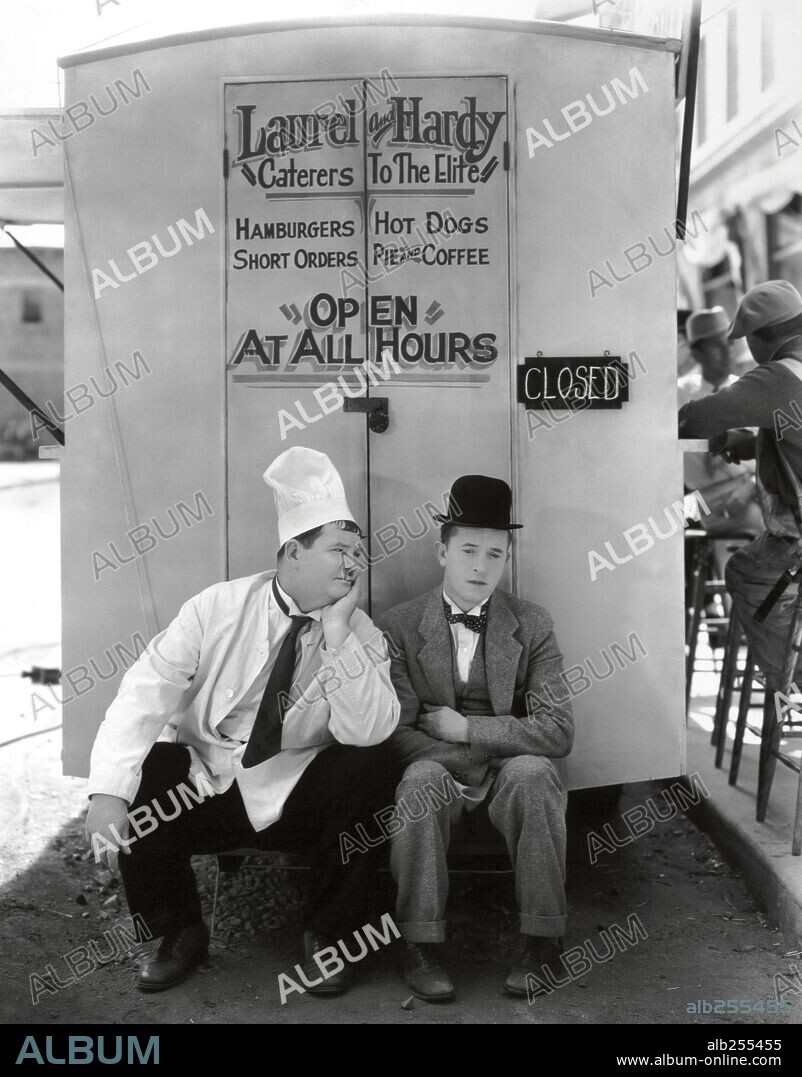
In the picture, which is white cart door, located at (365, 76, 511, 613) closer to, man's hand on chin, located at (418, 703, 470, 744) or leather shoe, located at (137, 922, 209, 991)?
man's hand on chin, located at (418, 703, 470, 744)

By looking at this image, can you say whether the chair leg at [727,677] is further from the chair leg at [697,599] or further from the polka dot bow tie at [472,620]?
the polka dot bow tie at [472,620]

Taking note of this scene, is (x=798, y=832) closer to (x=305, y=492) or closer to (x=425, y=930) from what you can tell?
(x=425, y=930)

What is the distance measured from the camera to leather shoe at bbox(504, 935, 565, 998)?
309 centimetres

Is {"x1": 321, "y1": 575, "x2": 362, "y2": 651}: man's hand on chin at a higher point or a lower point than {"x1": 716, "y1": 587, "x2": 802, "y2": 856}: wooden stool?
higher

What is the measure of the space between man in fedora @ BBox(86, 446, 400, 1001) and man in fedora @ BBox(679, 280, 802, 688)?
165 centimetres

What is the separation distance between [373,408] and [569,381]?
2.30 feet

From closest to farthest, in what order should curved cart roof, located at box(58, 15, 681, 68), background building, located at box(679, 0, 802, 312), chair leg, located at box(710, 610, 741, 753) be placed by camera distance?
curved cart roof, located at box(58, 15, 681, 68) < chair leg, located at box(710, 610, 741, 753) < background building, located at box(679, 0, 802, 312)

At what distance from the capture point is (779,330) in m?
4.21

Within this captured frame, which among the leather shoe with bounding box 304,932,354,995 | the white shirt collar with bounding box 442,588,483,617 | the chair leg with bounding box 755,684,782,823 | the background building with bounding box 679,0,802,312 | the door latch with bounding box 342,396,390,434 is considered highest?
the background building with bounding box 679,0,802,312

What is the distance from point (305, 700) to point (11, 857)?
1935 millimetres

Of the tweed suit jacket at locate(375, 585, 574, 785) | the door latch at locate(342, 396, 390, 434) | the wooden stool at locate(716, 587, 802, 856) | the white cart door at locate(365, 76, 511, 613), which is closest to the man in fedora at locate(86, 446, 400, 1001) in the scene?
the tweed suit jacket at locate(375, 585, 574, 785)

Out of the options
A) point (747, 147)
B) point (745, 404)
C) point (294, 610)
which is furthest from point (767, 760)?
point (747, 147)

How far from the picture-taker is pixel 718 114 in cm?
764
